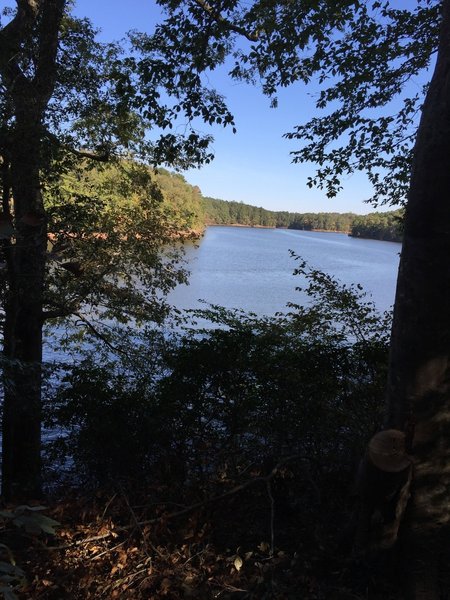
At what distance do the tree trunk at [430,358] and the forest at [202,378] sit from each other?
11mm

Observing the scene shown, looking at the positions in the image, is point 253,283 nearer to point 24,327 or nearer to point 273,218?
point 24,327

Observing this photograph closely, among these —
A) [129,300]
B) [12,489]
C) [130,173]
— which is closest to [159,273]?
[129,300]

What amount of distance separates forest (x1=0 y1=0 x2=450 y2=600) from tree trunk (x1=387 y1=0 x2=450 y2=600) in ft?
0.04

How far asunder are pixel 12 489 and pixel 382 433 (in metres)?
5.09

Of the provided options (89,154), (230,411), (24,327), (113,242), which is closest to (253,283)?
(113,242)

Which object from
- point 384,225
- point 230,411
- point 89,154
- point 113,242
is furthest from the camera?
point 384,225

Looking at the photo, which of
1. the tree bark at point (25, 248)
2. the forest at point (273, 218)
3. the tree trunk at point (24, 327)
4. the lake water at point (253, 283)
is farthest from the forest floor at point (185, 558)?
the forest at point (273, 218)

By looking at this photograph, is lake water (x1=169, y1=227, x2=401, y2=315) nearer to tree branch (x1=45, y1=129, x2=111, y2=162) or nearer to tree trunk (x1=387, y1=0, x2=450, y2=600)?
tree branch (x1=45, y1=129, x2=111, y2=162)

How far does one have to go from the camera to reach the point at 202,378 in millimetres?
4684

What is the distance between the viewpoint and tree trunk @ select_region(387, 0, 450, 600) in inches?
104

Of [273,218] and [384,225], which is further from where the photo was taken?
[273,218]

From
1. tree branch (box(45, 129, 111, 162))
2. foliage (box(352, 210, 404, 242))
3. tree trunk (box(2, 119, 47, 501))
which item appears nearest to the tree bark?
tree trunk (box(2, 119, 47, 501))

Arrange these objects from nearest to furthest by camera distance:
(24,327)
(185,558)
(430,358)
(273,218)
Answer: (430,358) < (185,558) < (24,327) < (273,218)

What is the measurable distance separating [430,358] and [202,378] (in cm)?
252
